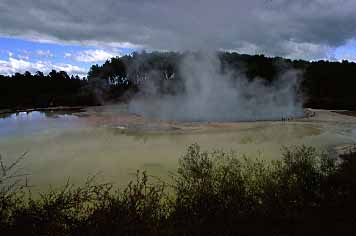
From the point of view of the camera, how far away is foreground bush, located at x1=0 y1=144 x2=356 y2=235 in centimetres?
340

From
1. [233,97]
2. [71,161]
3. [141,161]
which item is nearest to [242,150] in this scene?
[141,161]

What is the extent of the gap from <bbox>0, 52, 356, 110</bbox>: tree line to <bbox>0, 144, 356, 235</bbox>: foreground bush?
2032 centimetres

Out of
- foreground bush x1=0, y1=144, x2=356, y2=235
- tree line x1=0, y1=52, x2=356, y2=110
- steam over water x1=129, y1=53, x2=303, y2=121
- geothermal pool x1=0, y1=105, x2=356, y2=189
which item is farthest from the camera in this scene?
tree line x1=0, y1=52, x2=356, y2=110

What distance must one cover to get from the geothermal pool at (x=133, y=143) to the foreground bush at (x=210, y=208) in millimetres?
2874

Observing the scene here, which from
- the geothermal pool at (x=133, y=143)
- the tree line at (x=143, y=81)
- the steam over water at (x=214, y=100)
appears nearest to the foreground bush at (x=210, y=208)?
the geothermal pool at (x=133, y=143)

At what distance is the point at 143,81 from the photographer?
1368 inches

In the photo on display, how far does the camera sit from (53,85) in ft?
139

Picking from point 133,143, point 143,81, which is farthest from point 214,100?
point 143,81

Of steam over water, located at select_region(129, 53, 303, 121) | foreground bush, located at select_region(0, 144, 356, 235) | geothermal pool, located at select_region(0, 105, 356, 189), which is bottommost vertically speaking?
geothermal pool, located at select_region(0, 105, 356, 189)

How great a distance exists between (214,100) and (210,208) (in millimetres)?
16515

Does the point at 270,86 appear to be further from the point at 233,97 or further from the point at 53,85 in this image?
the point at 53,85

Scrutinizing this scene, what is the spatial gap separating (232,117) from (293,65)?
1032 inches

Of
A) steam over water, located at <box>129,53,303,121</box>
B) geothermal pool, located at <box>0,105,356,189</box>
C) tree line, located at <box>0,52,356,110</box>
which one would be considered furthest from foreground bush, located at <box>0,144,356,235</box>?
tree line, located at <box>0,52,356,110</box>

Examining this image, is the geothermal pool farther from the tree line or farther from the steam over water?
the tree line
